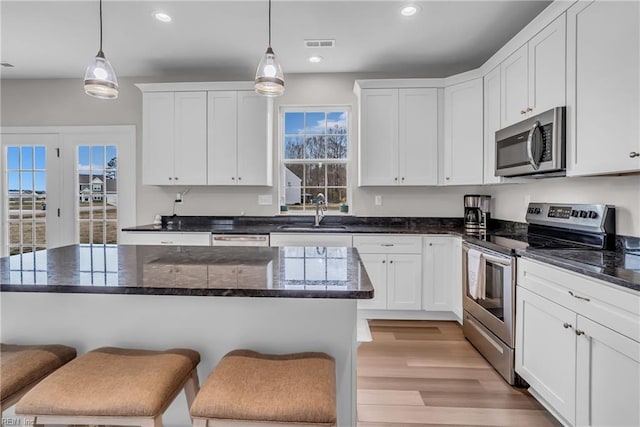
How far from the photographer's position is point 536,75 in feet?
8.13

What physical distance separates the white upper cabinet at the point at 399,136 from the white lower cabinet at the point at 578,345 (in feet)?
5.67

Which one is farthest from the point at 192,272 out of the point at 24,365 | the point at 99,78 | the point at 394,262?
the point at 394,262

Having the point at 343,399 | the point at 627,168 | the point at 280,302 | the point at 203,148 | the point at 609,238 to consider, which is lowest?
the point at 343,399

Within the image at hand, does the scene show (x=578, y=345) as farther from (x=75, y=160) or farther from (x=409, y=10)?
(x=75, y=160)

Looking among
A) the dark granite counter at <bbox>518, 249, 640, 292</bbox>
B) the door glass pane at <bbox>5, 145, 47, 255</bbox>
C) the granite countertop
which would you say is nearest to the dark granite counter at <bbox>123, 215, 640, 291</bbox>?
the dark granite counter at <bbox>518, 249, 640, 292</bbox>

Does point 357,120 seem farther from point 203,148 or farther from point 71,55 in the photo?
point 71,55

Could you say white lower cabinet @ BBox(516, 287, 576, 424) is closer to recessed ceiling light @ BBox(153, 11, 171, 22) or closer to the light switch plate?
the light switch plate

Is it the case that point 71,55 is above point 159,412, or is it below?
above

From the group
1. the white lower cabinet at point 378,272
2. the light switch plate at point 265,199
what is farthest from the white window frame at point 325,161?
the white lower cabinet at point 378,272

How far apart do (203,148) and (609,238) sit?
3.57 m

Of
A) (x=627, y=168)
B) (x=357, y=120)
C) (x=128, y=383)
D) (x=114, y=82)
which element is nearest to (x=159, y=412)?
(x=128, y=383)

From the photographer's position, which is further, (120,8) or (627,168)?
(120,8)

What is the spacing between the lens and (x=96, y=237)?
4270mm

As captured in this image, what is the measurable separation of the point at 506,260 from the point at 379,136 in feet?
6.22
